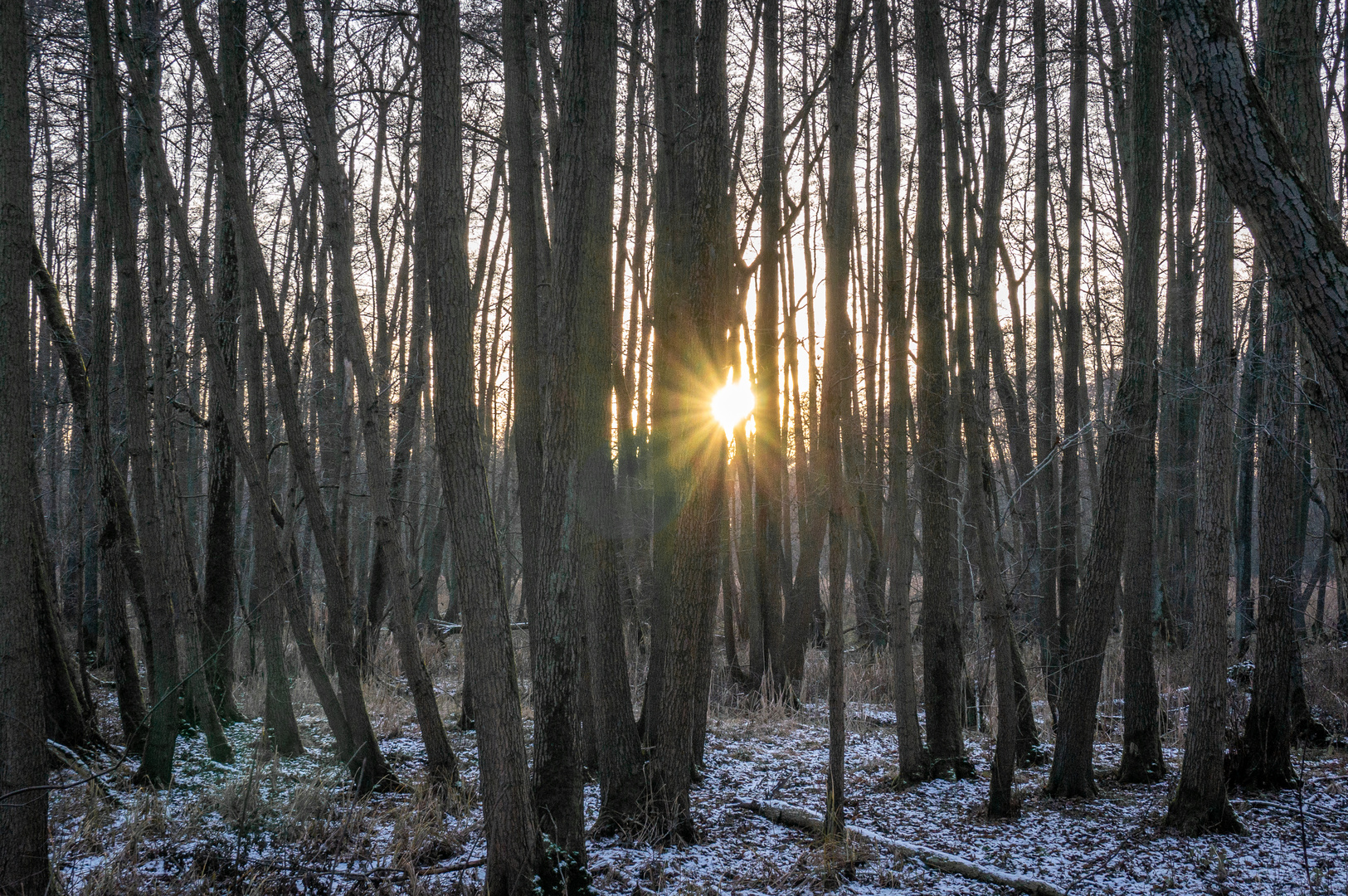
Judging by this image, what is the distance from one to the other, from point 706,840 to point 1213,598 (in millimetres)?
3625

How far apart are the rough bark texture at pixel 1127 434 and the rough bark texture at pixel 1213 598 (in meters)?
0.56

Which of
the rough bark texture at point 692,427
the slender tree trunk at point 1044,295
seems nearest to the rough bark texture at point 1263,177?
the rough bark texture at point 692,427

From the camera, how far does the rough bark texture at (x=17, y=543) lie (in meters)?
3.48

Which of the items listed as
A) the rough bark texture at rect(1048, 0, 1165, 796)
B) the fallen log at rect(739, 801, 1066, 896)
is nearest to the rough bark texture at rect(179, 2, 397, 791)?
the fallen log at rect(739, 801, 1066, 896)

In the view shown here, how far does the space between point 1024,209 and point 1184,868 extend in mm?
11591

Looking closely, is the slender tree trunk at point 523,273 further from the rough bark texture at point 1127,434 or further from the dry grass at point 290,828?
the rough bark texture at point 1127,434

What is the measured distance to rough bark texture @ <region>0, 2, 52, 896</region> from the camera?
3482 mm

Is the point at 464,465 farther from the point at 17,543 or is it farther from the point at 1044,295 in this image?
the point at 1044,295

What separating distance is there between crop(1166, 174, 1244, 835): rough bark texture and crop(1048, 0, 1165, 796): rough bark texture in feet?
1.83

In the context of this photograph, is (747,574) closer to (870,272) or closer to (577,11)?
(870,272)

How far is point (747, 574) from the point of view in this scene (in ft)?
40.6

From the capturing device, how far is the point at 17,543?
140 inches

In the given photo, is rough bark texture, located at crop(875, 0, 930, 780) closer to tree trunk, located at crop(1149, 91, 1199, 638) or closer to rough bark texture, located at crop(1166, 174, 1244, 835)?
rough bark texture, located at crop(1166, 174, 1244, 835)

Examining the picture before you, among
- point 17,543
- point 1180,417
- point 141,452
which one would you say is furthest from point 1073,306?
point 17,543
